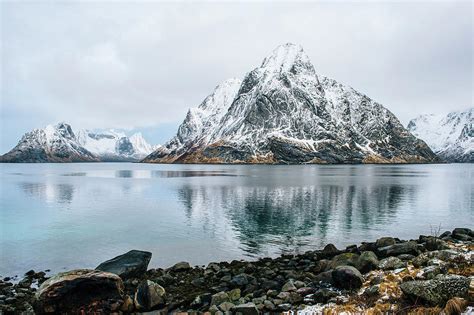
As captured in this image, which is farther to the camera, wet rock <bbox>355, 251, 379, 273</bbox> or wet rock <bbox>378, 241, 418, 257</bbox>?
wet rock <bbox>378, 241, 418, 257</bbox>

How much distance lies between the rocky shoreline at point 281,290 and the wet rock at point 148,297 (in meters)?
0.05

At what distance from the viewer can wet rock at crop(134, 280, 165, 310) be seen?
18984 mm

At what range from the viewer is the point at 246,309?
54.5ft

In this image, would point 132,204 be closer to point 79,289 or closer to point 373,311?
point 79,289

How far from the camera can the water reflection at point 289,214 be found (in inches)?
1548

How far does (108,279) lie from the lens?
19.7 m

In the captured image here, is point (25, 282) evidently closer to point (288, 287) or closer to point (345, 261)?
point (288, 287)

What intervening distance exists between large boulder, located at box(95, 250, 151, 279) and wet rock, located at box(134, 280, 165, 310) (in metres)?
5.96

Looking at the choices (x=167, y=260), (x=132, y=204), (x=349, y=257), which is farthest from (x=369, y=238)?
(x=132, y=204)

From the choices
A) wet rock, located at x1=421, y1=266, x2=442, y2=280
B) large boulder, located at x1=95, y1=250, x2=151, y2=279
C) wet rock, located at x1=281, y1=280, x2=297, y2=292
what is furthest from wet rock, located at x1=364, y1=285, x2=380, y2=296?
large boulder, located at x1=95, y1=250, x2=151, y2=279

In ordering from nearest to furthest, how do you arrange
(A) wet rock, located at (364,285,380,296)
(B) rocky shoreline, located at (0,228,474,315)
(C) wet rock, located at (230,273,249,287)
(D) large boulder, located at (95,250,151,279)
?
(B) rocky shoreline, located at (0,228,474,315) → (A) wet rock, located at (364,285,380,296) → (C) wet rock, located at (230,273,249,287) → (D) large boulder, located at (95,250,151,279)

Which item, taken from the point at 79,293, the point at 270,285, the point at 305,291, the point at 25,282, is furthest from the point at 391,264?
the point at 25,282

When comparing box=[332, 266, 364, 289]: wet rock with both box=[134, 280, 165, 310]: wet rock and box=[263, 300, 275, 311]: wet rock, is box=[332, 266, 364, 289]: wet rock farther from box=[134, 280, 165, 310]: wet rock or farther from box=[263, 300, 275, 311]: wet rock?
box=[134, 280, 165, 310]: wet rock

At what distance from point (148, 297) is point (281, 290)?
7326 millimetres
